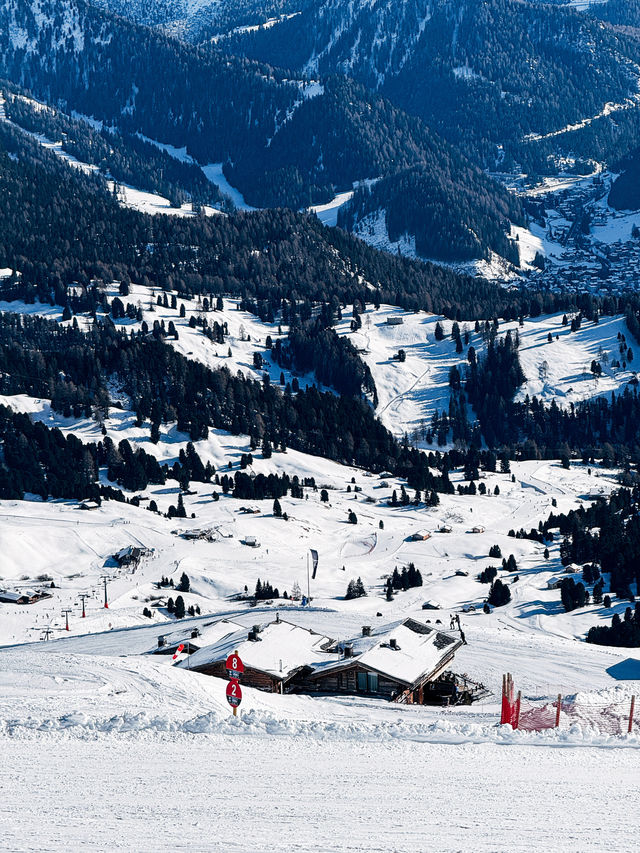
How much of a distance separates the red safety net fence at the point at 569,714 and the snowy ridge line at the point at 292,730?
10.5 ft

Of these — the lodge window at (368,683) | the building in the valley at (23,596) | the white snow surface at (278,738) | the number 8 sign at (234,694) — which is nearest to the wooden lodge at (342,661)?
the lodge window at (368,683)

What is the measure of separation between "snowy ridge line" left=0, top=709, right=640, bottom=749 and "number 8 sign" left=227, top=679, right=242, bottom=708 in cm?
266

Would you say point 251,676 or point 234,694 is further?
point 251,676

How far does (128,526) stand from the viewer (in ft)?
425

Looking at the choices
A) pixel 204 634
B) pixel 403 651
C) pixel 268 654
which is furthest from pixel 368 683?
pixel 204 634

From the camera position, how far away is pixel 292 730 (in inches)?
Answer: 1515

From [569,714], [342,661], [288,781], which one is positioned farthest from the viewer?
[342,661]

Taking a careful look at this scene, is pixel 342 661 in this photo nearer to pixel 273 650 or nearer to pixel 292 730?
pixel 273 650

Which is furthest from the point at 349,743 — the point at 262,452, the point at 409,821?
the point at 262,452

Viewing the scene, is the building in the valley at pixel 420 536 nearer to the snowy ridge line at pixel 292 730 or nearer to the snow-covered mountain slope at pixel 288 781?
the snow-covered mountain slope at pixel 288 781

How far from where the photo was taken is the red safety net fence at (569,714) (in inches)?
1697

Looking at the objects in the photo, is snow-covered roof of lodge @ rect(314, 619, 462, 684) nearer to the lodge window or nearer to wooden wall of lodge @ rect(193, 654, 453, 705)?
wooden wall of lodge @ rect(193, 654, 453, 705)

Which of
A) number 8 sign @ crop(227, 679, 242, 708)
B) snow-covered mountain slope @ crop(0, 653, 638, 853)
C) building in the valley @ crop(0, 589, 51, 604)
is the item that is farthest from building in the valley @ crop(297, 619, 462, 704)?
building in the valley @ crop(0, 589, 51, 604)

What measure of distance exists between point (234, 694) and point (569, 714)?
48.4ft
